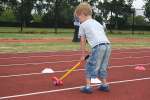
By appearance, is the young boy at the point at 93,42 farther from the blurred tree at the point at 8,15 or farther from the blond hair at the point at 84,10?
the blurred tree at the point at 8,15

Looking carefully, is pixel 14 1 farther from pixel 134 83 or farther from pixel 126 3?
pixel 134 83

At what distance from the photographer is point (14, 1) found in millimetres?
32250

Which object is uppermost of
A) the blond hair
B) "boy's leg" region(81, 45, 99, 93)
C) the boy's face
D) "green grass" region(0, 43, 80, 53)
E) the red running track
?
the blond hair

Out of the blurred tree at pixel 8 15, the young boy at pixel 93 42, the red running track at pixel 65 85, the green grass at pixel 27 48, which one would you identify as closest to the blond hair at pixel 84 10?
the young boy at pixel 93 42

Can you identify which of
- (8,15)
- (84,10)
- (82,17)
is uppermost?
(84,10)

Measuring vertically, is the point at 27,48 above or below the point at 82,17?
below

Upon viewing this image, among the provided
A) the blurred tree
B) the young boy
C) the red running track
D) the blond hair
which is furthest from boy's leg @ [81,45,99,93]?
the blurred tree

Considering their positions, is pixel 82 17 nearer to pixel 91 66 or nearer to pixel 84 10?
pixel 84 10

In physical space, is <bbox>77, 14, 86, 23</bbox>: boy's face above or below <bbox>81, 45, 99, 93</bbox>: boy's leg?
above

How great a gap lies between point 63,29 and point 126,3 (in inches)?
248

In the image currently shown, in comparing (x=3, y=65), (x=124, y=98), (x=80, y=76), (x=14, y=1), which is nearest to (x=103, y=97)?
(x=124, y=98)

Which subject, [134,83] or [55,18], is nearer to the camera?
[134,83]

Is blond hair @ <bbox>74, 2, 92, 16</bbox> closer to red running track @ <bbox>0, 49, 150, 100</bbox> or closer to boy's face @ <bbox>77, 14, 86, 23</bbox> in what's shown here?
boy's face @ <bbox>77, 14, 86, 23</bbox>

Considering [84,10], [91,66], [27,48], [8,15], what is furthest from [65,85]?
[8,15]
